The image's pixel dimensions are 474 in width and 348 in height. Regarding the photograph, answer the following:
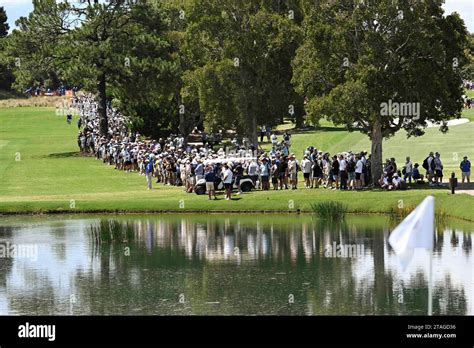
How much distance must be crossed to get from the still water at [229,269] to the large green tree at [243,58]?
86.3 feet

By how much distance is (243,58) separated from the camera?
74.3m

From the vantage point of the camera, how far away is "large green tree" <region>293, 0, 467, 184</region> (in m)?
55.5

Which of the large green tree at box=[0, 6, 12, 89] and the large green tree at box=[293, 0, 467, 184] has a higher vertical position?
the large green tree at box=[0, 6, 12, 89]

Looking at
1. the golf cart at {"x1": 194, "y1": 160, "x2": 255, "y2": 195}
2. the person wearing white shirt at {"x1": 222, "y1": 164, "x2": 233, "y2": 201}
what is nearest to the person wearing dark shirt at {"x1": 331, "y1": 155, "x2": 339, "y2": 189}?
the golf cart at {"x1": 194, "y1": 160, "x2": 255, "y2": 195}

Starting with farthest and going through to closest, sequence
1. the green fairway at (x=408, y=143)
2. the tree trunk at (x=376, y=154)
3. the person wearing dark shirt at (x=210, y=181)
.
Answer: the green fairway at (x=408, y=143) → the tree trunk at (x=376, y=154) → the person wearing dark shirt at (x=210, y=181)

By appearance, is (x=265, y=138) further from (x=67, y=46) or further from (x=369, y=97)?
(x=369, y=97)

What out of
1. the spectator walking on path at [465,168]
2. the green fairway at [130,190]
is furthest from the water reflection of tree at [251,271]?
the spectator walking on path at [465,168]

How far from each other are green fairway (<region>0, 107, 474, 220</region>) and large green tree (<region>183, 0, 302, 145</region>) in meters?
7.07

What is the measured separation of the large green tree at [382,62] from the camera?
55.5 metres

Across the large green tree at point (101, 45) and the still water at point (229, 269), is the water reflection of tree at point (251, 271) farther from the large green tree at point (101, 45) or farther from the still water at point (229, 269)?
the large green tree at point (101, 45)

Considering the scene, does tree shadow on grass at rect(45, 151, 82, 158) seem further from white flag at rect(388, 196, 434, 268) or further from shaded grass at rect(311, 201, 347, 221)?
white flag at rect(388, 196, 434, 268)

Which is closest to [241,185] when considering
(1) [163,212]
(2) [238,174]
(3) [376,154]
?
(2) [238,174]
